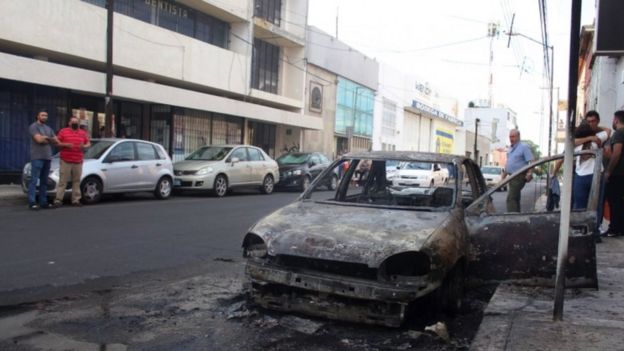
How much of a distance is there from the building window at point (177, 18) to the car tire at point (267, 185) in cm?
760

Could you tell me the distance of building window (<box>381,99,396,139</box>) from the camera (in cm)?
4303

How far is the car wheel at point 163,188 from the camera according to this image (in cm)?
1391

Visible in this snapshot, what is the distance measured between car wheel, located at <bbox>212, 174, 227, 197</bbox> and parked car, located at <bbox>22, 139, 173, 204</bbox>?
160cm

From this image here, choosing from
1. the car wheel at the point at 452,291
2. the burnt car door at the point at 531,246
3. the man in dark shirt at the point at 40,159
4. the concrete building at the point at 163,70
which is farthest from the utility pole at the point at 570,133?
the concrete building at the point at 163,70

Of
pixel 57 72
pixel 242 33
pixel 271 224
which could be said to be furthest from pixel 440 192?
pixel 242 33

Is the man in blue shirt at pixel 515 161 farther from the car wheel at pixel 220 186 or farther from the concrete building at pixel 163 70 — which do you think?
the concrete building at pixel 163 70

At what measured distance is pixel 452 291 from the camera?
4.67 meters

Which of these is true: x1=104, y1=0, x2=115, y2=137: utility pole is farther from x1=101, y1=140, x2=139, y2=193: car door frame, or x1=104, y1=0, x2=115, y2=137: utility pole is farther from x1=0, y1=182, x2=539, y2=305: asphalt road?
x1=0, y1=182, x2=539, y2=305: asphalt road

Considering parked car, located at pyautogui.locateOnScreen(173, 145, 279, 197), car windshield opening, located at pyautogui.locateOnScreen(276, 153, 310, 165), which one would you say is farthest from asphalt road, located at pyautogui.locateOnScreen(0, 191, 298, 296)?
car windshield opening, located at pyautogui.locateOnScreen(276, 153, 310, 165)

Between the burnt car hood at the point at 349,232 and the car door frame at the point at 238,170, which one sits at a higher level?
the car door frame at the point at 238,170

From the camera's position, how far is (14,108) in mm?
15141

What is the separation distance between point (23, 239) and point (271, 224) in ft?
14.7

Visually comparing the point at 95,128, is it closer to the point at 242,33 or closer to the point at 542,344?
the point at 242,33

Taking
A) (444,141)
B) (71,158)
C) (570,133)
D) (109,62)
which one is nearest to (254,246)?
(570,133)
